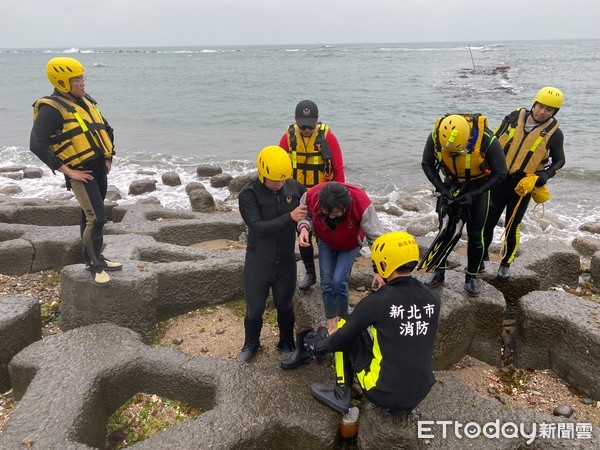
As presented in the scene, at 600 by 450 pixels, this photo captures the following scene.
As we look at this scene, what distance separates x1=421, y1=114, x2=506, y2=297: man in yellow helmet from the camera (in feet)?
13.6

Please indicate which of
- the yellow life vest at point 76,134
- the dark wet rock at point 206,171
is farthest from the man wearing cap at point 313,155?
the dark wet rock at point 206,171

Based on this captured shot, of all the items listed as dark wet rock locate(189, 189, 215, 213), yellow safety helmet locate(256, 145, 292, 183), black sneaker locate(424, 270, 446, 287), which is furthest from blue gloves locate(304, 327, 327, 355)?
dark wet rock locate(189, 189, 215, 213)

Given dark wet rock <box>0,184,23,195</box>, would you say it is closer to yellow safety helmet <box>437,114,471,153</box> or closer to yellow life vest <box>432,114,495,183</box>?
yellow life vest <box>432,114,495,183</box>

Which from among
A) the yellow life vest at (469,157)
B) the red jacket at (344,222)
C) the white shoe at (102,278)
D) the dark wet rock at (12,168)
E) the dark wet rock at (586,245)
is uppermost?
the yellow life vest at (469,157)

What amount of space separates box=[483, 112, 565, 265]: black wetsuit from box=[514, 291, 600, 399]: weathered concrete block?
0.82 m

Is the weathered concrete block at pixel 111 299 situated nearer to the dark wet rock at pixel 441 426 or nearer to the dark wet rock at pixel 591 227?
the dark wet rock at pixel 441 426

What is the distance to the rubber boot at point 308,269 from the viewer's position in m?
5.15

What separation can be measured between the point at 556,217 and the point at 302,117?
8.89 meters

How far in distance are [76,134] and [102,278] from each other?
1495 mm

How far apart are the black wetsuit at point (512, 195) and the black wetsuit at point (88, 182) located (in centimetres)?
424

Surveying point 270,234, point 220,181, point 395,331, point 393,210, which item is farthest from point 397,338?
point 220,181

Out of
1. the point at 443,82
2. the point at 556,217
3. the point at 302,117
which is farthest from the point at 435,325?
the point at 443,82

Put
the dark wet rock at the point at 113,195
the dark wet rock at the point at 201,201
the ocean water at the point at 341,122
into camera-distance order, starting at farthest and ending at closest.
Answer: the ocean water at the point at 341,122
the dark wet rock at the point at 113,195
the dark wet rock at the point at 201,201

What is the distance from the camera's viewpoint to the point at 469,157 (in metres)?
4.31
